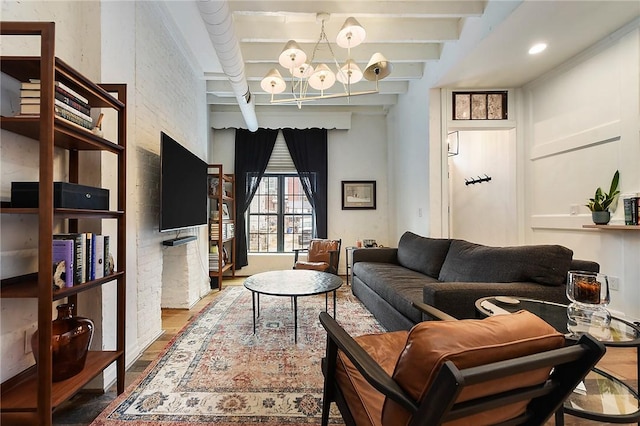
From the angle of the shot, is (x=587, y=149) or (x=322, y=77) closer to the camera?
(x=322, y=77)

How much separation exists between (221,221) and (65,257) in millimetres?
2816

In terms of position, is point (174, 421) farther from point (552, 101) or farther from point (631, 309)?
point (552, 101)

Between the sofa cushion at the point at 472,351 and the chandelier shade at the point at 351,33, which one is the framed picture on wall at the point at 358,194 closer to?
the chandelier shade at the point at 351,33

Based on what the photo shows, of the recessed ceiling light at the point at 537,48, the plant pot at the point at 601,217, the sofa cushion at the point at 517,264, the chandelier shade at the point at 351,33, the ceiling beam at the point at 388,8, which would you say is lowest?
the sofa cushion at the point at 517,264

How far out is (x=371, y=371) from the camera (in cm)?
85

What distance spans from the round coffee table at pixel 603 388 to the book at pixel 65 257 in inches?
81.3

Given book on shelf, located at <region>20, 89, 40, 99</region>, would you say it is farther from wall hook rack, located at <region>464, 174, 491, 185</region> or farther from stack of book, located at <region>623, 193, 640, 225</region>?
wall hook rack, located at <region>464, 174, 491, 185</region>

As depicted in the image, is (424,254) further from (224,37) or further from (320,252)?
(224,37)

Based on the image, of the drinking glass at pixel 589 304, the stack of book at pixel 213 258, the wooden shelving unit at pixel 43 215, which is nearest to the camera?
the wooden shelving unit at pixel 43 215

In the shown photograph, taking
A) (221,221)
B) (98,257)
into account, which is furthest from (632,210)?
(221,221)

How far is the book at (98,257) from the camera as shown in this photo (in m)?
1.56

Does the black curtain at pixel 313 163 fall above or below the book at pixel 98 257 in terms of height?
above

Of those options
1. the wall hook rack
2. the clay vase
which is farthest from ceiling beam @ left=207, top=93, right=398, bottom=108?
the clay vase

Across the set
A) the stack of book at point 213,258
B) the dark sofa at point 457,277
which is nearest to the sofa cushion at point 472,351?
the dark sofa at point 457,277
